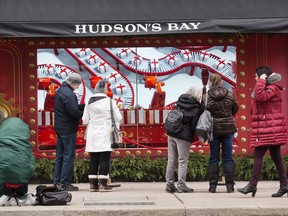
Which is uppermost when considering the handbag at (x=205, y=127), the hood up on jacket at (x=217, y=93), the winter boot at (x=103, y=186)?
the hood up on jacket at (x=217, y=93)

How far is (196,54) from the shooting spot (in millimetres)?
14141

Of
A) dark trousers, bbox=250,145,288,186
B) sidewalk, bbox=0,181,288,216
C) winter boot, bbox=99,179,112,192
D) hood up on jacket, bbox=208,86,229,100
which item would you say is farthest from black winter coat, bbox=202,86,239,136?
winter boot, bbox=99,179,112,192

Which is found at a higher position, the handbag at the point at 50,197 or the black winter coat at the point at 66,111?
the black winter coat at the point at 66,111

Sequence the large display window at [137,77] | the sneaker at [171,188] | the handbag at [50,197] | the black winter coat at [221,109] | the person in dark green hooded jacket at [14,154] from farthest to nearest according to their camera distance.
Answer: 1. the large display window at [137,77]
2. the sneaker at [171,188]
3. the black winter coat at [221,109]
4. the handbag at [50,197]
5. the person in dark green hooded jacket at [14,154]

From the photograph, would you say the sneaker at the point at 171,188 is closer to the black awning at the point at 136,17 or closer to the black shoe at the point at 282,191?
the black shoe at the point at 282,191

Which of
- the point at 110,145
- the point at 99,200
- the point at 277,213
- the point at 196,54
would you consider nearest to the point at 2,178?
the point at 99,200

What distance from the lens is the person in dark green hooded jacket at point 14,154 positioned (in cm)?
978

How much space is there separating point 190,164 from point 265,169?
1.31 metres

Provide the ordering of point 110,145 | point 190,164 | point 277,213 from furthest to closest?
point 190,164
point 110,145
point 277,213

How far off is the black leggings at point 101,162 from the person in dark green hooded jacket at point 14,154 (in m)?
2.24

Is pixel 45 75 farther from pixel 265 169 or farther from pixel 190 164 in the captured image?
pixel 265 169

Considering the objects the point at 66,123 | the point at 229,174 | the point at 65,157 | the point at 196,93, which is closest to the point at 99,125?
the point at 66,123

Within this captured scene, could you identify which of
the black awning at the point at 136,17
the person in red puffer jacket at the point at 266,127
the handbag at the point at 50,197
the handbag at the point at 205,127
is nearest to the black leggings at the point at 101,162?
the handbag at the point at 205,127

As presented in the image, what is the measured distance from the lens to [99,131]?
12.1m
